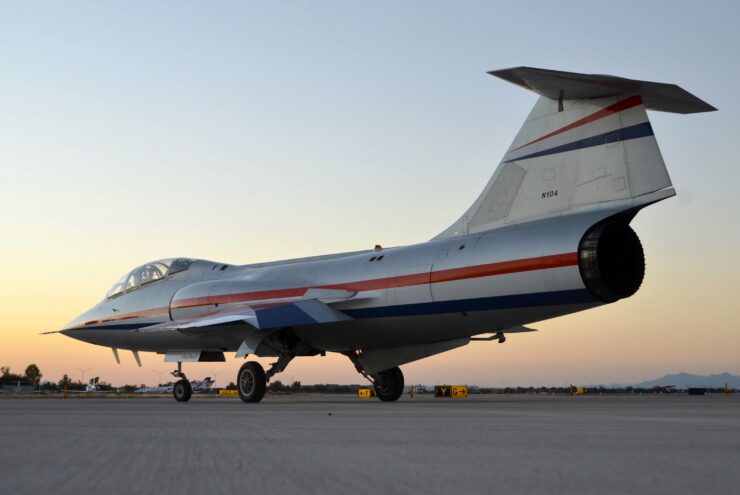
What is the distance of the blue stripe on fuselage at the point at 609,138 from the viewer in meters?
15.2

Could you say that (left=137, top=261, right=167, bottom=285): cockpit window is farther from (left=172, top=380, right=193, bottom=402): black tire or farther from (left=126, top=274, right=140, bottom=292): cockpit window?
(left=172, top=380, right=193, bottom=402): black tire

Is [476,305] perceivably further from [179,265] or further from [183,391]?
[179,265]

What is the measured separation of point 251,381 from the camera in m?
20.0

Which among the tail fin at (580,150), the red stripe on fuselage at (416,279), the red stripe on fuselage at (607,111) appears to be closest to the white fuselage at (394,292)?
the red stripe on fuselage at (416,279)

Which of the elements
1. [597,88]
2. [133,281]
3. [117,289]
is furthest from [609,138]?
[117,289]

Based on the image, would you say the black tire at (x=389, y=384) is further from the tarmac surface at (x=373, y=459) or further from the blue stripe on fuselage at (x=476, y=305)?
the tarmac surface at (x=373, y=459)

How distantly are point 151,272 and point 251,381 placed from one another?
732 centimetres

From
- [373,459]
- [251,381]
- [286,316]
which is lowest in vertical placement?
[373,459]

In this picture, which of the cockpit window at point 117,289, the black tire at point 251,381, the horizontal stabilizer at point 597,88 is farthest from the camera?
the cockpit window at point 117,289

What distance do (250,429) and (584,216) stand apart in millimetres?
8747

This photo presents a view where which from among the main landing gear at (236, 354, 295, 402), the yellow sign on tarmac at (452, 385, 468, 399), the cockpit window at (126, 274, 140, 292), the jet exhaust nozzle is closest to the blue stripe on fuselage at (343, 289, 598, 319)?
the jet exhaust nozzle

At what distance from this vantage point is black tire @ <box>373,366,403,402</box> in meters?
22.1

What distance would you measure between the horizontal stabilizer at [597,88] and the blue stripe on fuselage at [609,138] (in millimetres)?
708

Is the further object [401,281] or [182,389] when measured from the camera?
[182,389]
